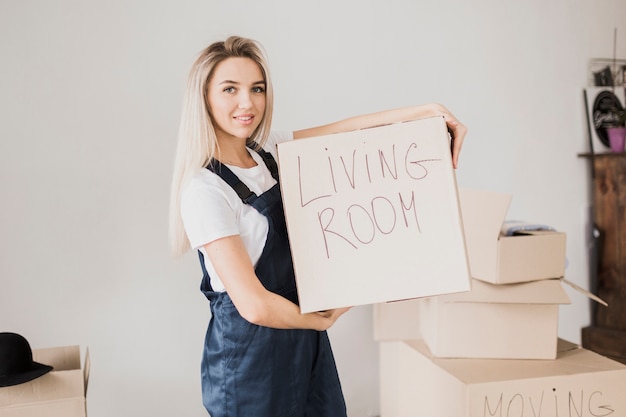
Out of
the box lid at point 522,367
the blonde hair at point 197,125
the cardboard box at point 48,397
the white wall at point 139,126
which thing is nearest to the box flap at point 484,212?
the box lid at point 522,367

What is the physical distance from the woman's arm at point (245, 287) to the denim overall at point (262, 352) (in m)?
0.11

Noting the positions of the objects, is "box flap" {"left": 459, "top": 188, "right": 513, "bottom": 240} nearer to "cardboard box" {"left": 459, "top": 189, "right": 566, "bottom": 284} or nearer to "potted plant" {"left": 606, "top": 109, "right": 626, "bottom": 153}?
"cardboard box" {"left": 459, "top": 189, "right": 566, "bottom": 284}

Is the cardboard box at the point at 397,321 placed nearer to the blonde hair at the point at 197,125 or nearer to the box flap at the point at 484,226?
the box flap at the point at 484,226

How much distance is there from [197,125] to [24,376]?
726 mm

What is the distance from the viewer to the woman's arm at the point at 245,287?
1120 mm

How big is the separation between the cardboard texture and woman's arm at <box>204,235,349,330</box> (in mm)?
45

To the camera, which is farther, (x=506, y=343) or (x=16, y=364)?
(x=506, y=343)

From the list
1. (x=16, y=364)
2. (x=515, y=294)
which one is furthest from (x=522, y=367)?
(x=16, y=364)

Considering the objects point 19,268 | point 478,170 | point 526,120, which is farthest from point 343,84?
point 19,268

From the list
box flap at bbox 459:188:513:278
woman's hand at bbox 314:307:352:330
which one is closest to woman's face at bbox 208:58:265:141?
woman's hand at bbox 314:307:352:330

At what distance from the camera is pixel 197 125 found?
4.04ft

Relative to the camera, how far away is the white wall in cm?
184

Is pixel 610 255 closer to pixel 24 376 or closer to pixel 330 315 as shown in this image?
pixel 330 315

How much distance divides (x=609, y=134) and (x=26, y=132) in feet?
7.80
